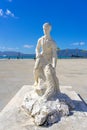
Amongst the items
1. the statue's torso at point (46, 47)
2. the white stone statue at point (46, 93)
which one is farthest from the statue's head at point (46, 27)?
the statue's torso at point (46, 47)

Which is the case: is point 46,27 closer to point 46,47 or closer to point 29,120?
point 46,47

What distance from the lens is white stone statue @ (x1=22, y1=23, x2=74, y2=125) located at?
17.5 ft

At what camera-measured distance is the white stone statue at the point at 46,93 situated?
5.34 meters

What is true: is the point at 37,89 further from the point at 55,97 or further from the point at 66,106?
the point at 66,106

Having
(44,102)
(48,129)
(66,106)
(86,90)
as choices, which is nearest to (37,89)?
(44,102)

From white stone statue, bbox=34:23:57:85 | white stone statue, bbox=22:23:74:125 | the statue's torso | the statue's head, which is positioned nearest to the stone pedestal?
white stone statue, bbox=22:23:74:125

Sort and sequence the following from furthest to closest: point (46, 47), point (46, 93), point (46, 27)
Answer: point (46, 47) → point (46, 27) → point (46, 93)

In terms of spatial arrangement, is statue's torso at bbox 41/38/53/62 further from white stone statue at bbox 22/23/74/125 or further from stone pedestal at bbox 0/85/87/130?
stone pedestal at bbox 0/85/87/130

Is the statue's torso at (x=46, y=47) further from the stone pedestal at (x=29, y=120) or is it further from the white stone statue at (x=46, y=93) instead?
the stone pedestal at (x=29, y=120)

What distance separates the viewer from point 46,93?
19.0ft

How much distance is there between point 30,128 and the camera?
5.09 m

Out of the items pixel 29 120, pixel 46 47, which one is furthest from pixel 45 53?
pixel 29 120

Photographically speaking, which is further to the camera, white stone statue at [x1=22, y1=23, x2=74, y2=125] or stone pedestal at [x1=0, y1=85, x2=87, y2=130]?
white stone statue at [x1=22, y1=23, x2=74, y2=125]

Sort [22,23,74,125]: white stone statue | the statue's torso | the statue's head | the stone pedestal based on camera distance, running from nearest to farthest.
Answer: the stone pedestal
[22,23,74,125]: white stone statue
the statue's head
the statue's torso
